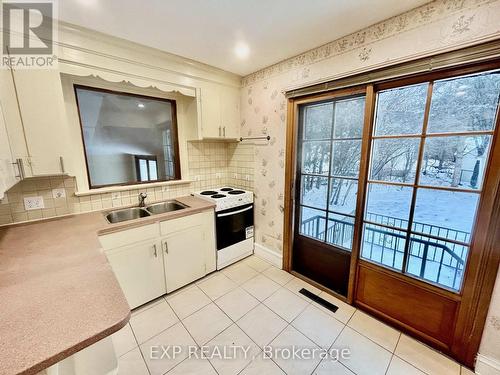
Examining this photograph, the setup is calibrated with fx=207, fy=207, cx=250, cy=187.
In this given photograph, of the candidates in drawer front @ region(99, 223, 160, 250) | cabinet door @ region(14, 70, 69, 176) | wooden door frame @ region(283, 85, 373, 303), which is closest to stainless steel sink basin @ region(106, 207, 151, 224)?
drawer front @ region(99, 223, 160, 250)

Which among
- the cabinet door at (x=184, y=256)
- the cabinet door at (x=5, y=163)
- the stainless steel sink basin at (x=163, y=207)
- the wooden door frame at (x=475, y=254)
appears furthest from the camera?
the stainless steel sink basin at (x=163, y=207)

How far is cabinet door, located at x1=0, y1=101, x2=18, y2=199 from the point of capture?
1.17 meters

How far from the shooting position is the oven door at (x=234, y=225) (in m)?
2.54

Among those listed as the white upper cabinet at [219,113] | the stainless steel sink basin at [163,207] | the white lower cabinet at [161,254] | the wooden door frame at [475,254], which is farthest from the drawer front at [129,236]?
the wooden door frame at [475,254]

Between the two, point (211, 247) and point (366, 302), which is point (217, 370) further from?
point (366, 302)

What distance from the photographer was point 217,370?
4.83 ft

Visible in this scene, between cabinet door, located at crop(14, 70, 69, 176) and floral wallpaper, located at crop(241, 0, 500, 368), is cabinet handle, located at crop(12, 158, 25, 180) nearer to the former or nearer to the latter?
cabinet door, located at crop(14, 70, 69, 176)

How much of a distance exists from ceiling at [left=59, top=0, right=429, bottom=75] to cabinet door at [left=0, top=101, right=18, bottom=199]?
0.94 meters

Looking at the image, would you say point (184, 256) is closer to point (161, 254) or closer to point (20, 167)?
point (161, 254)

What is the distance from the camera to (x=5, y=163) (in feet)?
4.11

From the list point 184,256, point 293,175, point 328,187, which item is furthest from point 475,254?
point 184,256

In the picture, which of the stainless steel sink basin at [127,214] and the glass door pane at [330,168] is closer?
the glass door pane at [330,168]

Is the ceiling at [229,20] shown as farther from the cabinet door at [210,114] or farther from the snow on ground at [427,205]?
the snow on ground at [427,205]

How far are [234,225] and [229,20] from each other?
2095 millimetres
